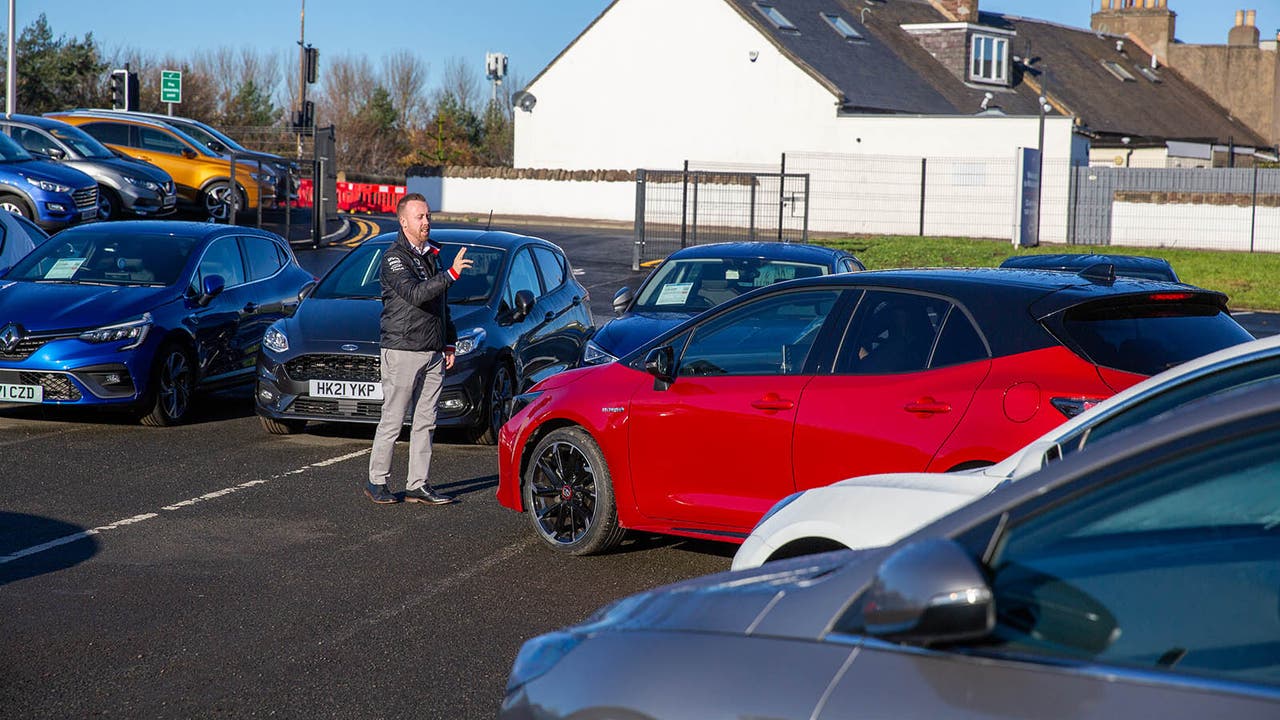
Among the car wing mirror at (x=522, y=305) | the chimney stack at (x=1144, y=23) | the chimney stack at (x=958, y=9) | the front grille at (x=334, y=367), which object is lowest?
the front grille at (x=334, y=367)

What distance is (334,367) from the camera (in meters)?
10.7

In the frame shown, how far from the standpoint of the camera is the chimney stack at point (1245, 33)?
75.0m

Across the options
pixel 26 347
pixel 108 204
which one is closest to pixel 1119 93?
pixel 108 204

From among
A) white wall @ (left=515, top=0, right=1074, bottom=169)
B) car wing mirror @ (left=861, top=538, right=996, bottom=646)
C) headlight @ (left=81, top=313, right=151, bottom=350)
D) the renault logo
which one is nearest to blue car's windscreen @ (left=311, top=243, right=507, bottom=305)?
headlight @ (left=81, top=313, right=151, bottom=350)

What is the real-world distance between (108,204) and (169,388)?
13.7m

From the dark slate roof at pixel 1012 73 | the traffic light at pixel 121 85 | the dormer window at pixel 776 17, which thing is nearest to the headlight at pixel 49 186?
the traffic light at pixel 121 85

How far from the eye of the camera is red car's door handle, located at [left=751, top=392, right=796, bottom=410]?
6582mm

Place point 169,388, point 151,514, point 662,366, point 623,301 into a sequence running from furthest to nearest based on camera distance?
point 623,301 → point 169,388 → point 151,514 → point 662,366

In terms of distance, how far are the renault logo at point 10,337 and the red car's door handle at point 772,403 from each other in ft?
23.2

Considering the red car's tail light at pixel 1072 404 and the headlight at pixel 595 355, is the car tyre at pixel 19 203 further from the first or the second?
the red car's tail light at pixel 1072 404

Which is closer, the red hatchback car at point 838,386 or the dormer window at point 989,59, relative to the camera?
the red hatchback car at point 838,386

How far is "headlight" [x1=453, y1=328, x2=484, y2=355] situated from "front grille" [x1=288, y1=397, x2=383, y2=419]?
74 centimetres

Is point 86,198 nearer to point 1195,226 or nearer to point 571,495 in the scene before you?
point 571,495

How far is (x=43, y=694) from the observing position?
523 centimetres
